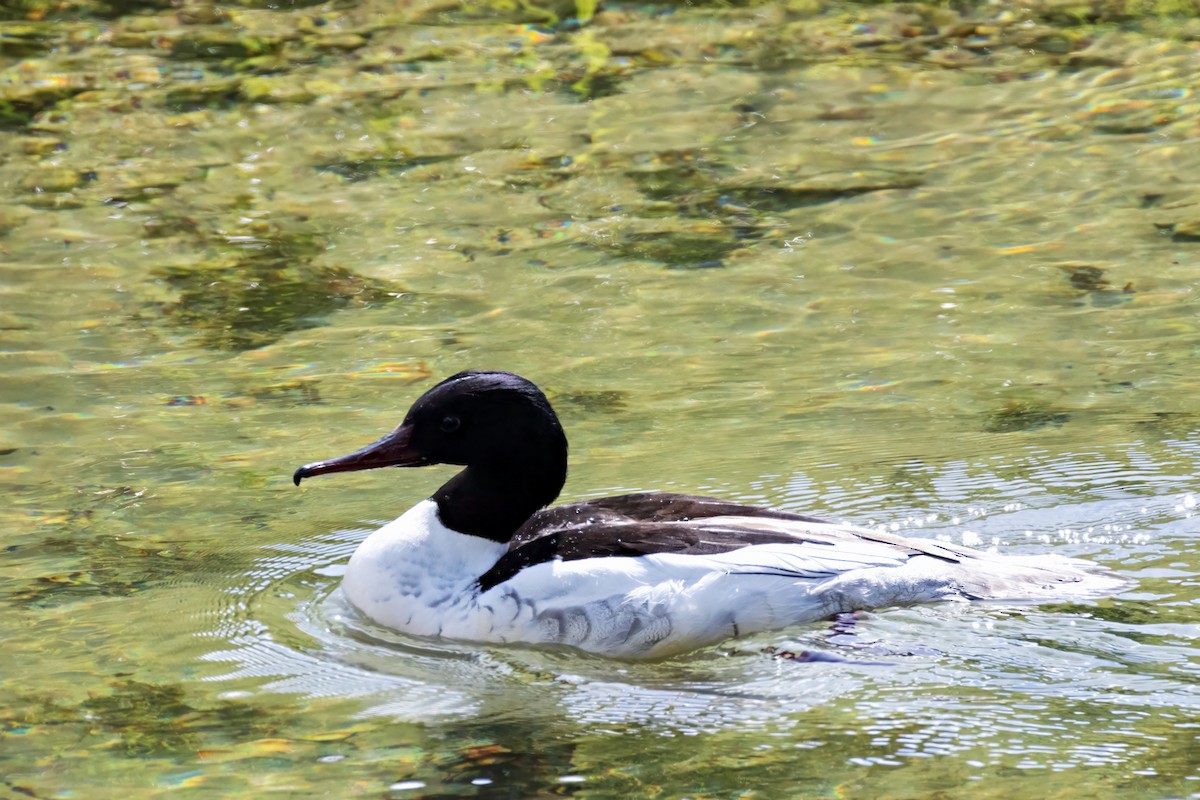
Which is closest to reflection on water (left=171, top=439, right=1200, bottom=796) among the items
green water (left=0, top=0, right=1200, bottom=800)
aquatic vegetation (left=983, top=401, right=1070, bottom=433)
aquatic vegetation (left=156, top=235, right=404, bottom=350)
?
green water (left=0, top=0, right=1200, bottom=800)

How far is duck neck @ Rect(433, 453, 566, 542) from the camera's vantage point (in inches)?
223

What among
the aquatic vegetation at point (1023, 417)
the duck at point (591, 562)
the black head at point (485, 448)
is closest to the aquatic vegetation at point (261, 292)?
the black head at point (485, 448)

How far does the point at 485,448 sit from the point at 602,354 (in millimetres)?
2711

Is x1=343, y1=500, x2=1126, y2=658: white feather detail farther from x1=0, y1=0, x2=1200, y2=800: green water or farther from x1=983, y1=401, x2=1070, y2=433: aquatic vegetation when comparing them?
x1=983, y1=401, x2=1070, y2=433: aquatic vegetation

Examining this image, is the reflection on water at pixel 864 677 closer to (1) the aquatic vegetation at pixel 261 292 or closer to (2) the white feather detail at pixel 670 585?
(2) the white feather detail at pixel 670 585

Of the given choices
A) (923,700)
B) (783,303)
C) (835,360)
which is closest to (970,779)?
(923,700)


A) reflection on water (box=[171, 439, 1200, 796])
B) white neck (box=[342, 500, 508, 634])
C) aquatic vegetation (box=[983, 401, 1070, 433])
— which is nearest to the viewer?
reflection on water (box=[171, 439, 1200, 796])

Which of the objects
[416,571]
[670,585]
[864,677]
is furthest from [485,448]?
[864,677]

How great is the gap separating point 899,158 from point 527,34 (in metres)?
3.66

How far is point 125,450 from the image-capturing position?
23.8 ft

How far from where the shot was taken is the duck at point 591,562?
530 cm

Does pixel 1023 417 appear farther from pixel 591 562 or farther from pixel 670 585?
pixel 591 562

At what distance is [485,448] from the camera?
5.65m

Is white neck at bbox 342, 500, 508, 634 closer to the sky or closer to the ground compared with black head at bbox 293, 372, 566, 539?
closer to the ground
